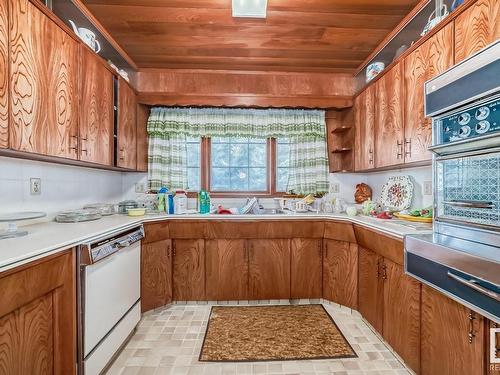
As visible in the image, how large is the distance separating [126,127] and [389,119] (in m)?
2.30

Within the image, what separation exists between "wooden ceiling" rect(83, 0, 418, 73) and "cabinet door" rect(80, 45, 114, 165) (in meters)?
0.37

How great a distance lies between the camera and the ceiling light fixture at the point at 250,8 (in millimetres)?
1689

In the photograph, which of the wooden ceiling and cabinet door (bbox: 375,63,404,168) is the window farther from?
cabinet door (bbox: 375,63,404,168)

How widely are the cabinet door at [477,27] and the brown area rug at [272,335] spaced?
191 cm

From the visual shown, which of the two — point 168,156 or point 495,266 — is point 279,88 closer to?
point 168,156

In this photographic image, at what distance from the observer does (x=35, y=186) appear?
175 cm

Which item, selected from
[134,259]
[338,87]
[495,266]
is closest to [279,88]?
[338,87]

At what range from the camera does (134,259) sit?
1886 mm

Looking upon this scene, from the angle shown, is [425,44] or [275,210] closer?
[425,44]

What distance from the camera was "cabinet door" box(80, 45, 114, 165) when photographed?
1785mm

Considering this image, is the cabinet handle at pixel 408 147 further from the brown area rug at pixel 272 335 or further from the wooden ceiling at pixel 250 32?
the brown area rug at pixel 272 335

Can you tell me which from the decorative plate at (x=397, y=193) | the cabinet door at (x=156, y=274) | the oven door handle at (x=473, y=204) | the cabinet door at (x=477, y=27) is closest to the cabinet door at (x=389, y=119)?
the decorative plate at (x=397, y=193)

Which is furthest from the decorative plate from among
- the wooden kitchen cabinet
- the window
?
the wooden kitchen cabinet

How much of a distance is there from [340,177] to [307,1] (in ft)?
5.96
